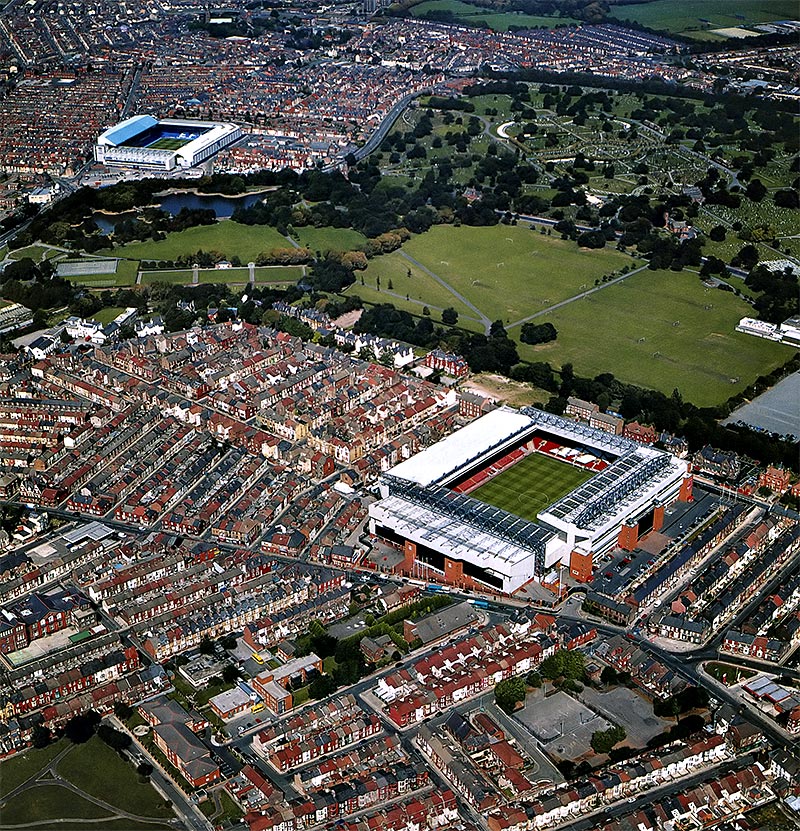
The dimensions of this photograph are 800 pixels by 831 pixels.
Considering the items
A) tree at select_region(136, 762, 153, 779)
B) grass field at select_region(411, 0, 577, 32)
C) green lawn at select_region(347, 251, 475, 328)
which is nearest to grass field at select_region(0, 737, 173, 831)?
tree at select_region(136, 762, 153, 779)

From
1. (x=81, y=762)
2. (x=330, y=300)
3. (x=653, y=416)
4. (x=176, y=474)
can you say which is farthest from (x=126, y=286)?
(x=81, y=762)

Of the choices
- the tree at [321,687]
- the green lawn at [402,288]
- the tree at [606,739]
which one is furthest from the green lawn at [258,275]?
the tree at [606,739]

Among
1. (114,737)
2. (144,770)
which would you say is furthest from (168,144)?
(144,770)

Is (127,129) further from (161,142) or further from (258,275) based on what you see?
(258,275)

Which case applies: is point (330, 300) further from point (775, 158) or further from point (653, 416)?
point (775, 158)

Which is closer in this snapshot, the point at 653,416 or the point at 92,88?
the point at 653,416
